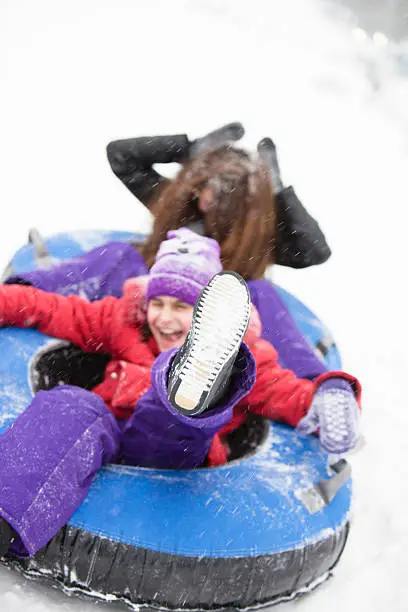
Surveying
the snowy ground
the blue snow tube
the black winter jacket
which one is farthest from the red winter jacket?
the black winter jacket

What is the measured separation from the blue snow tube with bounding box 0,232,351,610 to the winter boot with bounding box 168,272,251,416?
32cm

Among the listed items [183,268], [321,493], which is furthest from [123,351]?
[321,493]

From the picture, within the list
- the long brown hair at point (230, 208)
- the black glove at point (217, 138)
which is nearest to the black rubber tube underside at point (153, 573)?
the long brown hair at point (230, 208)

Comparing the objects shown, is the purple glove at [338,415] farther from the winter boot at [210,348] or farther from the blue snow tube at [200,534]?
the winter boot at [210,348]

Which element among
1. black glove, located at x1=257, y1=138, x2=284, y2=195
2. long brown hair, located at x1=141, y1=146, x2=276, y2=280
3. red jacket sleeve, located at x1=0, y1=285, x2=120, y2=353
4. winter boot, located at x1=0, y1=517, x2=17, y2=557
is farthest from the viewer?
black glove, located at x1=257, y1=138, x2=284, y2=195

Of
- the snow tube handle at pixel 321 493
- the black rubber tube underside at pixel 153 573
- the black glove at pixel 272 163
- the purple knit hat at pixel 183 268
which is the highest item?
the black glove at pixel 272 163

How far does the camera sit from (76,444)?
4.39ft

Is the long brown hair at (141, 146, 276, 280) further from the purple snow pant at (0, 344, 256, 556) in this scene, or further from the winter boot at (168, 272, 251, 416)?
the winter boot at (168, 272, 251, 416)

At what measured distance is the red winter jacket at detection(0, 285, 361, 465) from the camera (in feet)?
5.39

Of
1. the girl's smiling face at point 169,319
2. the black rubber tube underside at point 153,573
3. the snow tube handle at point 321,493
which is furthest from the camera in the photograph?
the girl's smiling face at point 169,319

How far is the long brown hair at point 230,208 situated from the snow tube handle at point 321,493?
0.62m

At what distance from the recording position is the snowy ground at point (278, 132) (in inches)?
80.4

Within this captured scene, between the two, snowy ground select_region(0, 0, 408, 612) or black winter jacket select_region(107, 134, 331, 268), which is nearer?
snowy ground select_region(0, 0, 408, 612)

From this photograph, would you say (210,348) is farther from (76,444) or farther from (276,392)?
(276,392)
